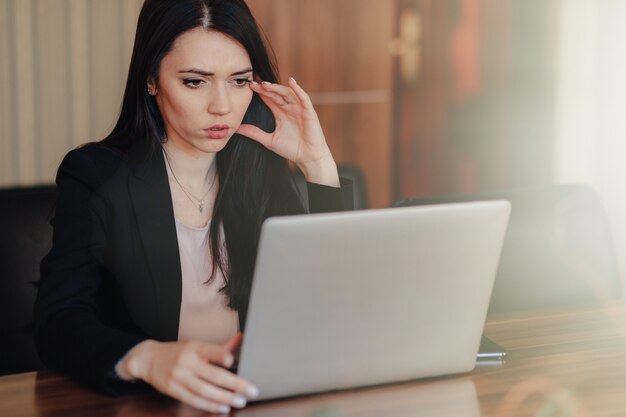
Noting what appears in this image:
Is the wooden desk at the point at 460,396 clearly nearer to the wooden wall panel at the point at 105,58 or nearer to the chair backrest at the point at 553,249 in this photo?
the chair backrest at the point at 553,249

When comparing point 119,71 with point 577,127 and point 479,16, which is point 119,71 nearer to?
point 479,16

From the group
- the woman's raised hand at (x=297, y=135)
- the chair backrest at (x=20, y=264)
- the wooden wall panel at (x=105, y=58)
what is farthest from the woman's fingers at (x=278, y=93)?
the wooden wall panel at (x=105, y=58)

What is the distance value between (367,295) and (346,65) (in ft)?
9.87

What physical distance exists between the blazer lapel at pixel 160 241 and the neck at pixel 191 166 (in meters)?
0.14

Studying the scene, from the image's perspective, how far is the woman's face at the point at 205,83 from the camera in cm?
176

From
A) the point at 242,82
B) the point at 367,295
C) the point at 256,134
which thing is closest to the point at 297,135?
the point at 256,134

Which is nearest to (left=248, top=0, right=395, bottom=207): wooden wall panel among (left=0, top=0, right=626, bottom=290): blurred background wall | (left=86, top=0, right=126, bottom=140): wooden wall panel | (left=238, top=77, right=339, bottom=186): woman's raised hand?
(left=0, top=0, right=626, bottom=290): blurred background wall

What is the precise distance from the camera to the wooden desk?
121 centimetres

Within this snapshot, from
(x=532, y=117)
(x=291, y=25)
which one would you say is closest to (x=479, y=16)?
(x=532, y=117)

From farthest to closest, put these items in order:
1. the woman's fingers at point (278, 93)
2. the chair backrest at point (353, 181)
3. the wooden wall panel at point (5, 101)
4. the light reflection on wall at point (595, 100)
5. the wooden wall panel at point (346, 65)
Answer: the wooden wall panel at point (346, 65) → the light reflection on wall at point (595, 100) → the wooden wall panel at point (5, 101) → the chair backrest at point (353, 181) → the woman's fingers at point (278, 93)

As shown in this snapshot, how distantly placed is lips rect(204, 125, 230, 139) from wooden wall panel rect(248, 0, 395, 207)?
7.09ft

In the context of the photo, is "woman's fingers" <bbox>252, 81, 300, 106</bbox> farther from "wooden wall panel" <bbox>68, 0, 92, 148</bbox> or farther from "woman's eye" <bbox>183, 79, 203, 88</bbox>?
"wooden wall panel" <bbox>68, 0, 92, 148</bbox>

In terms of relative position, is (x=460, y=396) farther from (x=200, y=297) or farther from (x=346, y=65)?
(x=346, y=65)

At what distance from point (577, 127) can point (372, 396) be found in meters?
2.71
